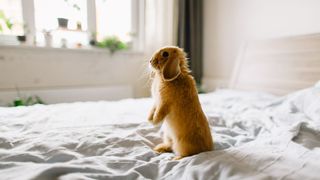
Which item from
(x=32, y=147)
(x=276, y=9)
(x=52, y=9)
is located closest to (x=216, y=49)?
(x=276, y=9)

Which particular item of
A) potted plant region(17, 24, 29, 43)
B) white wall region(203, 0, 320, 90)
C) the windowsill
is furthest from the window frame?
white wall region(203, 0, 320, 90)

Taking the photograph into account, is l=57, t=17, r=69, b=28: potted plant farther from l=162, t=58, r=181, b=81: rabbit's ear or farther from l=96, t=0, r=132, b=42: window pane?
l=162, t=58, r=181, b=81: rabbit's ear

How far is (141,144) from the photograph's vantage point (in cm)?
89

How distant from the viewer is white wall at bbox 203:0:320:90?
6.63 feet

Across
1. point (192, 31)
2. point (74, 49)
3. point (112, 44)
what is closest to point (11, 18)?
point (74, 49)

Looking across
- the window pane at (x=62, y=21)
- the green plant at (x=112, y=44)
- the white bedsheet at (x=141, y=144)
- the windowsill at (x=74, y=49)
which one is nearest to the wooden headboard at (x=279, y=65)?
the white bedsheet at (x=141, y=144)

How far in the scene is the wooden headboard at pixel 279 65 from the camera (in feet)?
5.88

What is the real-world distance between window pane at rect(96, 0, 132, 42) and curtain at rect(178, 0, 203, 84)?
63 cm

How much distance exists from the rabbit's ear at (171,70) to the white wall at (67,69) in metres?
1.24

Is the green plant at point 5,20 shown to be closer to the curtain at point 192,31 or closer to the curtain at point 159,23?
the curtain at point 159,23

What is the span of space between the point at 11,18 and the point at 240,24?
7.63ft

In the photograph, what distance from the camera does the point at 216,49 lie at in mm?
2826

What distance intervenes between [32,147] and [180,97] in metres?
0.52

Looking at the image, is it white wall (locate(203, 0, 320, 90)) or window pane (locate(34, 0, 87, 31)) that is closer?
white wall (locate(203, 0, 320, 90))
